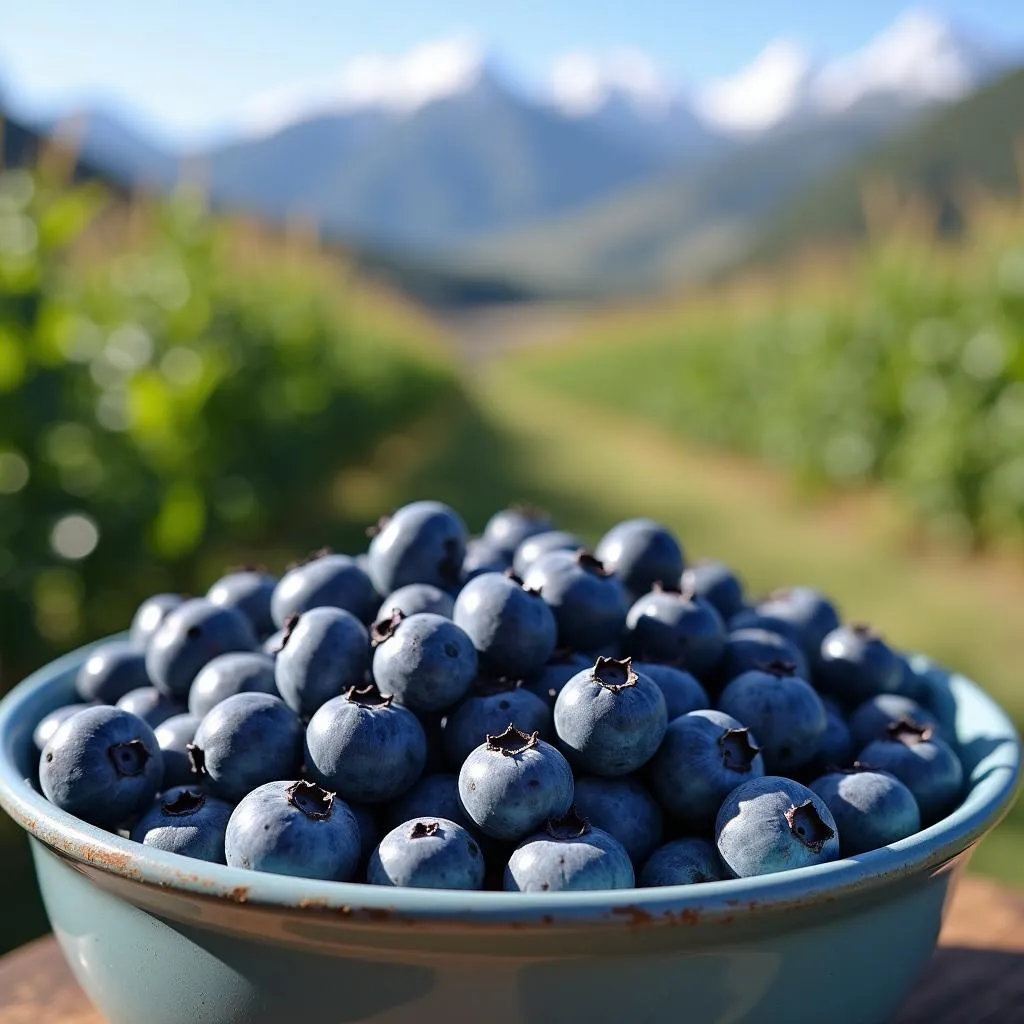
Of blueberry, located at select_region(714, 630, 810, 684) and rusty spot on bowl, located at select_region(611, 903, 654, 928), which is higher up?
blueberry, located at select_region(714, 630, 810, 684)

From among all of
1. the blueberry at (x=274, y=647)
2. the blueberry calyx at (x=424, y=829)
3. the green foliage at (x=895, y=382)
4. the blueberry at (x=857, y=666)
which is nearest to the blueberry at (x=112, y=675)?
the blueberry at (x=274, y=647)

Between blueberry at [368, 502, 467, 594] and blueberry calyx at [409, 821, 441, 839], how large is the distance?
347 millimetres

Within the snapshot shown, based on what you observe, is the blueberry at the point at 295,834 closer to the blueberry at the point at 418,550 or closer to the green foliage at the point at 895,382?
the blueberry at the point at 418,550

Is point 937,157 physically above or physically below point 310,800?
above

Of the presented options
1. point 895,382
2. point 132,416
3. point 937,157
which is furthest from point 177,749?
point 937,157

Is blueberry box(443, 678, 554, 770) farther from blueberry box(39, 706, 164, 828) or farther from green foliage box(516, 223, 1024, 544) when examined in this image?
green foliage box(516, 223, 1024, 544)

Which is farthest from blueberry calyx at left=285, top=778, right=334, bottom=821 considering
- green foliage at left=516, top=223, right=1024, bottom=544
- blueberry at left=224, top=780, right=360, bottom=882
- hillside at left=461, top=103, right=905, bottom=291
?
hillside at left=461, top=103, right=905, bottom=291

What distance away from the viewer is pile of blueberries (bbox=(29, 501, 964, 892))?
0.75 meters

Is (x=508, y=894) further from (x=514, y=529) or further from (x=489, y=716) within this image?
(x=514, y=529)

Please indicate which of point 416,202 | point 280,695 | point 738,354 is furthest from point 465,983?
point 416,202

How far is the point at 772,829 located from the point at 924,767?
25cm

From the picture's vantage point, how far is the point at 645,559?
112 cm

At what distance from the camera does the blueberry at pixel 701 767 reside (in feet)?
2.70

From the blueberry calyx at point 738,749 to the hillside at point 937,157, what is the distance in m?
52.7
